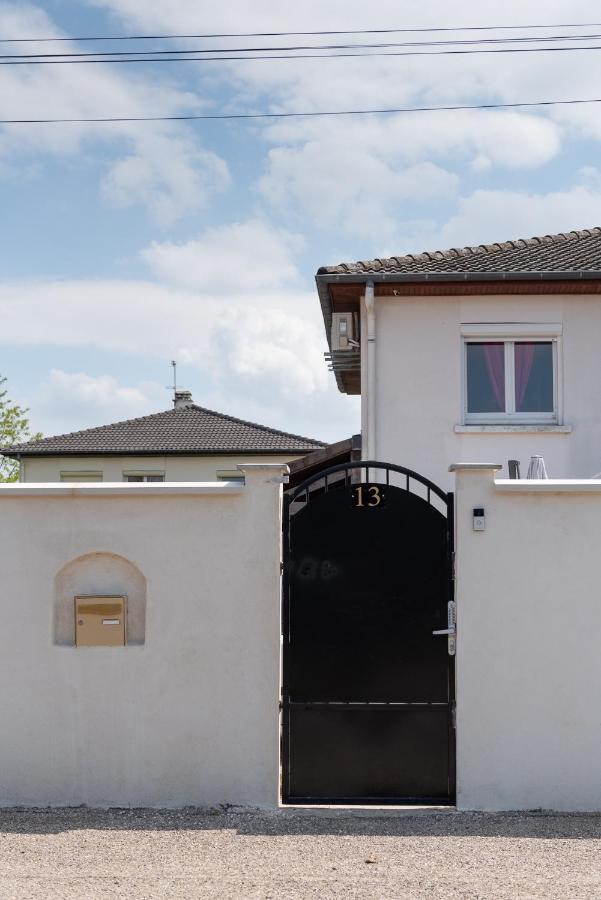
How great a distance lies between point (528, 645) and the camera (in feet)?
24.3

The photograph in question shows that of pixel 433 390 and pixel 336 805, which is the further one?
pixel 433 390

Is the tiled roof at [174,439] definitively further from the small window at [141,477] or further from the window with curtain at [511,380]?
the window with curtain at [511,380]

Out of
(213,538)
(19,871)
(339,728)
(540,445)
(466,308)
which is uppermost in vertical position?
(466,308)

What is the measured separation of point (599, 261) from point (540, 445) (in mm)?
2690

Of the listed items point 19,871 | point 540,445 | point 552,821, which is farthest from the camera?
point 540,445

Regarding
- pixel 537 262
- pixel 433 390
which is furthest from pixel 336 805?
pixel 537 262

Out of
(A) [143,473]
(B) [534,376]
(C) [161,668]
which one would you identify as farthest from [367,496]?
(A) [143,473]

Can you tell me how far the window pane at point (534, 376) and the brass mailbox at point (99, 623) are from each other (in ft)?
27.9

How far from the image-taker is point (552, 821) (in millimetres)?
7137

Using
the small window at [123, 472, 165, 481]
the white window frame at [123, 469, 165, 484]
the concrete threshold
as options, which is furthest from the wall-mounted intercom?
the small window at [123, 472, 165, 481]

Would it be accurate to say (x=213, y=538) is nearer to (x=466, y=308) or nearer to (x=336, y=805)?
(x=336, y=805)

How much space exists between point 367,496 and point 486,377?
757cm

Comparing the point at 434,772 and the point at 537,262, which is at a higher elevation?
the point at 537,262

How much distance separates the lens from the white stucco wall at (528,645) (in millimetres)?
7332
